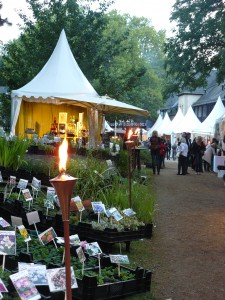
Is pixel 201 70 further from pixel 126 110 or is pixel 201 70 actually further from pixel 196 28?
pixel 126 110

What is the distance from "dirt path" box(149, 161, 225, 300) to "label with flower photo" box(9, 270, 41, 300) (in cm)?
169

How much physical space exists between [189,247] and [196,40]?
20744mm

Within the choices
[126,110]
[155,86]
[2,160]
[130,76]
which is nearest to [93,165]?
[2,160]

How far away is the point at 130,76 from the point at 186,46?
5657mm

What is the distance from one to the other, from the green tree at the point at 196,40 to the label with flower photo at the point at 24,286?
22.2 meters

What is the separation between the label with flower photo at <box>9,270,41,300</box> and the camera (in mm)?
3395

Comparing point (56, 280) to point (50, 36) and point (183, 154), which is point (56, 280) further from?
point (50, 36)

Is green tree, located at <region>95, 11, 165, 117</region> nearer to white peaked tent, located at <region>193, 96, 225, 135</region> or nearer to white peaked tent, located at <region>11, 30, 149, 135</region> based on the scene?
white peaked tent, located at <region>11, 30, 149, 135</region>

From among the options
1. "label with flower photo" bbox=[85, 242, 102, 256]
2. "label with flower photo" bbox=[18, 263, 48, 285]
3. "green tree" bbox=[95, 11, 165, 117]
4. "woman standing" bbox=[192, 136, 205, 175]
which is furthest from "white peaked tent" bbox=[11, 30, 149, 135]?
"label with flower photo" bbox=[18, 263, 48, 285]

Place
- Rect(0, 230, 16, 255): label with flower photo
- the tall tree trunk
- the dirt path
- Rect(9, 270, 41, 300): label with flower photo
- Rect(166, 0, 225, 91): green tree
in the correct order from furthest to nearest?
1. Rect(166, 0, 225, 91): green tree
2. the tall tree trunk
3. the dirt path
4. Rect(0, 230, 16, 255): label with flower photo
5. Rect(9, 270, 41, 300): label with flower photo

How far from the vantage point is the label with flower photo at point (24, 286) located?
339cm

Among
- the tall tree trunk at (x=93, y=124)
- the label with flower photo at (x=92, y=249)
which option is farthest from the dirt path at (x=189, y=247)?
the tall tree trunk at (x=93, y=124)

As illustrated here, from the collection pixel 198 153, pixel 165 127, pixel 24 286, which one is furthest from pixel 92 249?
pixel 165 127

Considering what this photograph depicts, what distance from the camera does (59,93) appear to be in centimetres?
1538
